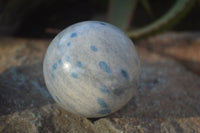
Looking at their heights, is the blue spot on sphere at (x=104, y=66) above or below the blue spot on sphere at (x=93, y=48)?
below

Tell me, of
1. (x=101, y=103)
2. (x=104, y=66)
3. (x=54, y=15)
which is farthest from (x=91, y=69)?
(x=54, y=15)

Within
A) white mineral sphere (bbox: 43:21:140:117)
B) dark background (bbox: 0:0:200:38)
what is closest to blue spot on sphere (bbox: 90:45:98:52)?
white mineral sphere (bbox: 43:21:140:117)

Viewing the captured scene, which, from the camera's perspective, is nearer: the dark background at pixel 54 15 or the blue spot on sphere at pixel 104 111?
the blue spot on sphere at pixel 104 111

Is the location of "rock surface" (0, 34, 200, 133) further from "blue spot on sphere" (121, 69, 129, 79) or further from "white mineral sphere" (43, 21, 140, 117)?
"blue spot on sphere" (121, 69, 129, 79)

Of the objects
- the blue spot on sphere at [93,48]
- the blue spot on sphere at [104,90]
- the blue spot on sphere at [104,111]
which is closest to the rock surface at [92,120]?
the blue spot on sphere at [104,111]

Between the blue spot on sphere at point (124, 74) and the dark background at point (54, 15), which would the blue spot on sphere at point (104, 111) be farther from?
the dark background at point (54, 15)

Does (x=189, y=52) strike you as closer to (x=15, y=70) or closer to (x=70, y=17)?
(x=70, y=17)

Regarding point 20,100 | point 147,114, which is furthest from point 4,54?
point 147,114
